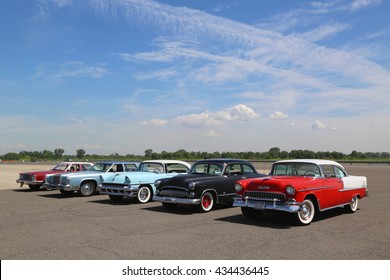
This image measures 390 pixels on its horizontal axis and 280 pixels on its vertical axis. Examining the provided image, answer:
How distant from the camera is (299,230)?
800 cm

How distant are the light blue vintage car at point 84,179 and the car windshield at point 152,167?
1.06 m

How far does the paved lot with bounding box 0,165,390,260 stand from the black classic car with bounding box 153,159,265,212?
1.22 feet

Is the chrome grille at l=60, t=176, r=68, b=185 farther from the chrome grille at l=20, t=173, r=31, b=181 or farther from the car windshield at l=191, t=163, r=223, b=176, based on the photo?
the car windshield at l=191, t=163, r=223, b=176

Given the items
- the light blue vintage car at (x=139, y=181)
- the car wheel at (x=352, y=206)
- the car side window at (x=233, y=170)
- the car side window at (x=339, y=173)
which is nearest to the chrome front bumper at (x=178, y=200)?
the car side window at (x=233, y=170)

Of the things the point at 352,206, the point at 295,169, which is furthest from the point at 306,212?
the point at 352,206

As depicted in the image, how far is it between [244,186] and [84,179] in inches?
308

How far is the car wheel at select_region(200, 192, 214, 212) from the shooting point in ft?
34.4

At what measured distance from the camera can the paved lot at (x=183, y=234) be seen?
19.7 feet

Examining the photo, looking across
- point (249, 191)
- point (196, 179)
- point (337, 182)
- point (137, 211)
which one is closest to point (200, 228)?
point (249, 191)

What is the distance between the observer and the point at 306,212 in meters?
8.70

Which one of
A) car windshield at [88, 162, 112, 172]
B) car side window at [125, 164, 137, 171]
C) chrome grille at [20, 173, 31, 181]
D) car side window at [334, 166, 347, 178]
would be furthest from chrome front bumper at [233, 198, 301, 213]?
chrome grille at [20, 173, 31, 181]

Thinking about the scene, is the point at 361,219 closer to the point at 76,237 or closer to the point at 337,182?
the point at 337,182

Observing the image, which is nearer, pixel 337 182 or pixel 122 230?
pixel 122 230

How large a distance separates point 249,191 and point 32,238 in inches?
194
